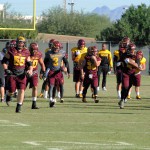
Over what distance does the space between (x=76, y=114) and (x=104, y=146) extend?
241 inches

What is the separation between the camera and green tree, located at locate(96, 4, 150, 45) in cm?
5381

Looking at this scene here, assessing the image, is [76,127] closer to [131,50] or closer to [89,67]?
[131,50]

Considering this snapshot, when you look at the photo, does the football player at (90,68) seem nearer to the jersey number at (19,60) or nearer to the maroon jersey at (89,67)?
the maroon jersey at (89,67)

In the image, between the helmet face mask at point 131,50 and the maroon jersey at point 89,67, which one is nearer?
the helmet face mask at point 131,50

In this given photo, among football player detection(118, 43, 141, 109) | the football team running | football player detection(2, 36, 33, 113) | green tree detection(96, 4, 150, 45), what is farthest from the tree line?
football player detection(2, 36, 33, 113)

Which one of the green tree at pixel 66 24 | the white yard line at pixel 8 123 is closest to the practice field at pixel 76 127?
the white yard line at pixel 8 123

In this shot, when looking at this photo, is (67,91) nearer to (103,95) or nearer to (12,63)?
(103,95)

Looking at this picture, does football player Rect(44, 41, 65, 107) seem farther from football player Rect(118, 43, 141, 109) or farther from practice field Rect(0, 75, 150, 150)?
football player Rect(118, 43, 141, 109)

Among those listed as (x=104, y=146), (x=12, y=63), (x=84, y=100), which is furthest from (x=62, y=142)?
(x=84, y=100)

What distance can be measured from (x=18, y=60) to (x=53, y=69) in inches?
99.3

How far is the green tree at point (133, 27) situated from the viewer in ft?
177

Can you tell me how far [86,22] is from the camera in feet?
295

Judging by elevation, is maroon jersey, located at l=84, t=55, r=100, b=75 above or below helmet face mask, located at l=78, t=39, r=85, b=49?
below

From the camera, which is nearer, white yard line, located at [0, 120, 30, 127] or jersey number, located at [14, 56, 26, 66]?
white yard line, located at [0, 120, 30, 127]
